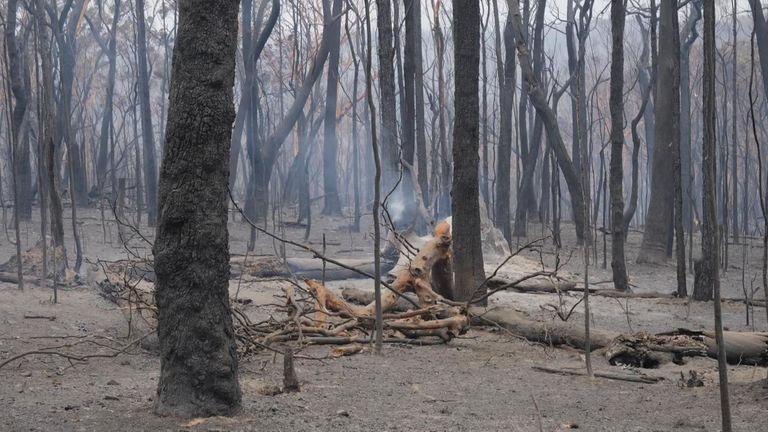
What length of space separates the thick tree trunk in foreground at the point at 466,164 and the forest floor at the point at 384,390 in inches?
28.0

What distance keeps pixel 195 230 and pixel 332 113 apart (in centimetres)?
1941

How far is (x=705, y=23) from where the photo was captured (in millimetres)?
2959

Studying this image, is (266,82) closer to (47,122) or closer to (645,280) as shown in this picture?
(645,280)

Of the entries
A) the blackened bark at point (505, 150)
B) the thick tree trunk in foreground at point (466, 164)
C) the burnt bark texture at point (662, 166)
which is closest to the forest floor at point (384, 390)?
the thick tree trunk in foreground at point (466, 164)

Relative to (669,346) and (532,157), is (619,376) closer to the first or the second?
(669,346)

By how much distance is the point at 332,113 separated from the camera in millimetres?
23047

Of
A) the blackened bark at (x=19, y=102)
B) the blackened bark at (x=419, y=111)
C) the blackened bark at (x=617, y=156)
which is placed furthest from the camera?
the blackened bark at (x=419, y=111)

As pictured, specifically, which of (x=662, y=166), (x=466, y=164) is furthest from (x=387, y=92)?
(x=662, y=166)

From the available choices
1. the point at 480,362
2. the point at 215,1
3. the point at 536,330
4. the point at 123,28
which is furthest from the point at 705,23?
the point at 123,28

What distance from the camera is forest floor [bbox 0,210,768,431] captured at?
13.3ft

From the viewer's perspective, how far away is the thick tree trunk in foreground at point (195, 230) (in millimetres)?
3879

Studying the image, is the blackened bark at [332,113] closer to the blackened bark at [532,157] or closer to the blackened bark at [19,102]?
the blackened bark at [532,157]

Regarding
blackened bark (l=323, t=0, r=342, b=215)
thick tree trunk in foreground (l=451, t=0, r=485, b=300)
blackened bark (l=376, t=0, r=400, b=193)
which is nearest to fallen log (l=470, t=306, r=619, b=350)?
thick tree trunk in foreground (l=451, t=0, r=485, b=300)

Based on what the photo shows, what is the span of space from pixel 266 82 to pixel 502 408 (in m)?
35.0
